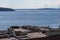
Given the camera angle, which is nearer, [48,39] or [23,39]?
[48,39]

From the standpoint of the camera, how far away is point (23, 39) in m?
14.4

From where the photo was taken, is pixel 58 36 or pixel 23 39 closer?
pixel 58 36

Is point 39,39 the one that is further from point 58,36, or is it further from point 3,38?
point 3,38

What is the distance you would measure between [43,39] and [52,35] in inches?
30.9

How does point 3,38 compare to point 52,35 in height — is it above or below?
below

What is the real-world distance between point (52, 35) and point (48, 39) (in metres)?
0.49

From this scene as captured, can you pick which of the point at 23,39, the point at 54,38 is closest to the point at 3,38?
the point at 23,39

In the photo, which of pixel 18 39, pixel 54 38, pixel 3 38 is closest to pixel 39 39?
pixel 54 38

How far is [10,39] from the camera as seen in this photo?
14875 mm

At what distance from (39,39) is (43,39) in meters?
0.33

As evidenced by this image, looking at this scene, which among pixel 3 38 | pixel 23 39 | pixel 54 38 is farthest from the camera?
pixel 3 38

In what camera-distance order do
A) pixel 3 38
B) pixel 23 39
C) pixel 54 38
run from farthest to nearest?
pixel 3 38, pixel 23 39, pixel 54 38

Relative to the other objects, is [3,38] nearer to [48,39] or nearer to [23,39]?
[23,39]

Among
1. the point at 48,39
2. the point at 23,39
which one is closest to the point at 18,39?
the point at 23,39
